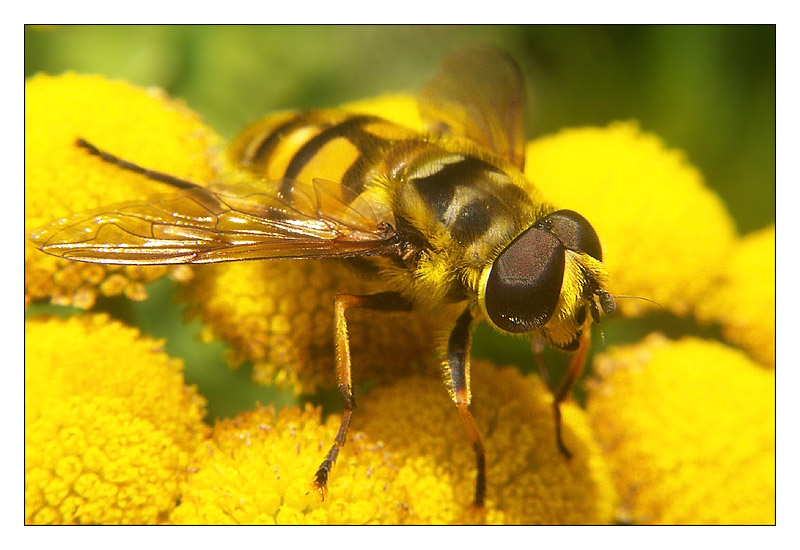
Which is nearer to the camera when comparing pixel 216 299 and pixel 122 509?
pixel 122 509

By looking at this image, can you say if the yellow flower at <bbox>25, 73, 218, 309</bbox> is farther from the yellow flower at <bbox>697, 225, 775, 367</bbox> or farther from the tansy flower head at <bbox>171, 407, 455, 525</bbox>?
the yellow flower at <bbox>697, 225, 775, 367</bbox>

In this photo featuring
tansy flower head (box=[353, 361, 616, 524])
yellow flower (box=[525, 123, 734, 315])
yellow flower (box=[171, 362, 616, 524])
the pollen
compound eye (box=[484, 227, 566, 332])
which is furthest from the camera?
yellow flower (box=[525, 123, 734, 315])

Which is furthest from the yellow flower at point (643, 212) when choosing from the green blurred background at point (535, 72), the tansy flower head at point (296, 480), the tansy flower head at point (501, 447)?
the tansy flower head at point (296, 480)

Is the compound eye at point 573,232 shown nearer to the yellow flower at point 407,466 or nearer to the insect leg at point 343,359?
the insect leg at point 343,359

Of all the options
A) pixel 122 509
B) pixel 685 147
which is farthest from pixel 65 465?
pixel 685 147

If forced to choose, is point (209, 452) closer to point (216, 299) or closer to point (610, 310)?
point (216, 299)

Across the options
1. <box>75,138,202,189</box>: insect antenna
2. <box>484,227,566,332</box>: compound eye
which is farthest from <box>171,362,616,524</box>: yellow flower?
<box>75,138,202,189</box>: insect antenna
